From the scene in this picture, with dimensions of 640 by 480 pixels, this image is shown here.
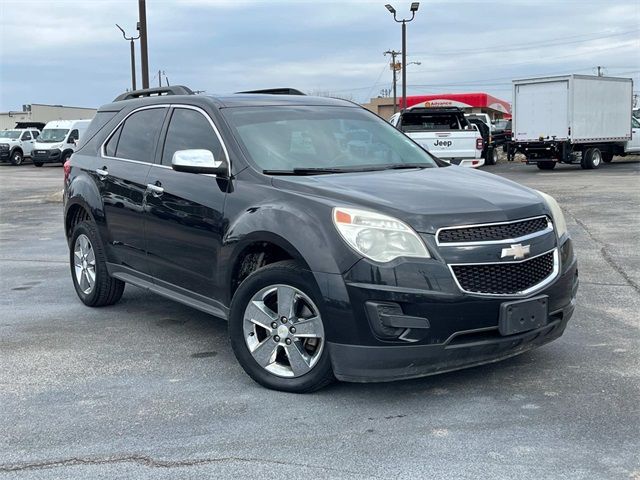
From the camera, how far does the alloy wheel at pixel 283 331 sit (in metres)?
4.14

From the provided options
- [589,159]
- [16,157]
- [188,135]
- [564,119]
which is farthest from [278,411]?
[16,157]

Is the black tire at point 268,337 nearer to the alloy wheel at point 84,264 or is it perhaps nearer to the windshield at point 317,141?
the windshield at point 317,141

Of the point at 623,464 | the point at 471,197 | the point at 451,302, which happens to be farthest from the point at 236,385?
the point at 623,464

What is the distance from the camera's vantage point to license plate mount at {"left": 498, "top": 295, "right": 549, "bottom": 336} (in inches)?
153

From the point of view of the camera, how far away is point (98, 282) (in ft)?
20.8

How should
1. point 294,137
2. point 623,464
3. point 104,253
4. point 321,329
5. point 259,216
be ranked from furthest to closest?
point 104,253 → point 294,137 → point 259,216 → point 321,329 → point 623,464

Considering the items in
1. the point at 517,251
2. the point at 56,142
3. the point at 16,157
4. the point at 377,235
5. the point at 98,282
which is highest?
the point at 56,142

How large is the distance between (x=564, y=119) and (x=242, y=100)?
71.2 feet

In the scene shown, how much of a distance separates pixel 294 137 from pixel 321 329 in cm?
164

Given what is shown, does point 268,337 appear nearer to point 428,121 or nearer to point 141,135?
point 141,135

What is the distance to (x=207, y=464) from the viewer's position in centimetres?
339

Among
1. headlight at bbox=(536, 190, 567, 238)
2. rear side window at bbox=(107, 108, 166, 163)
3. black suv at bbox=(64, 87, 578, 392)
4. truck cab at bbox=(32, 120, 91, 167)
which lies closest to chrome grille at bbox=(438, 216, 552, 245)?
black suv at bbox=(64, 87, 578, 392)

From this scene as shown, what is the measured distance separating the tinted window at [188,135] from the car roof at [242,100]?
0.11 metres

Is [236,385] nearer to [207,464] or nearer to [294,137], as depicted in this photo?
[207,464]
